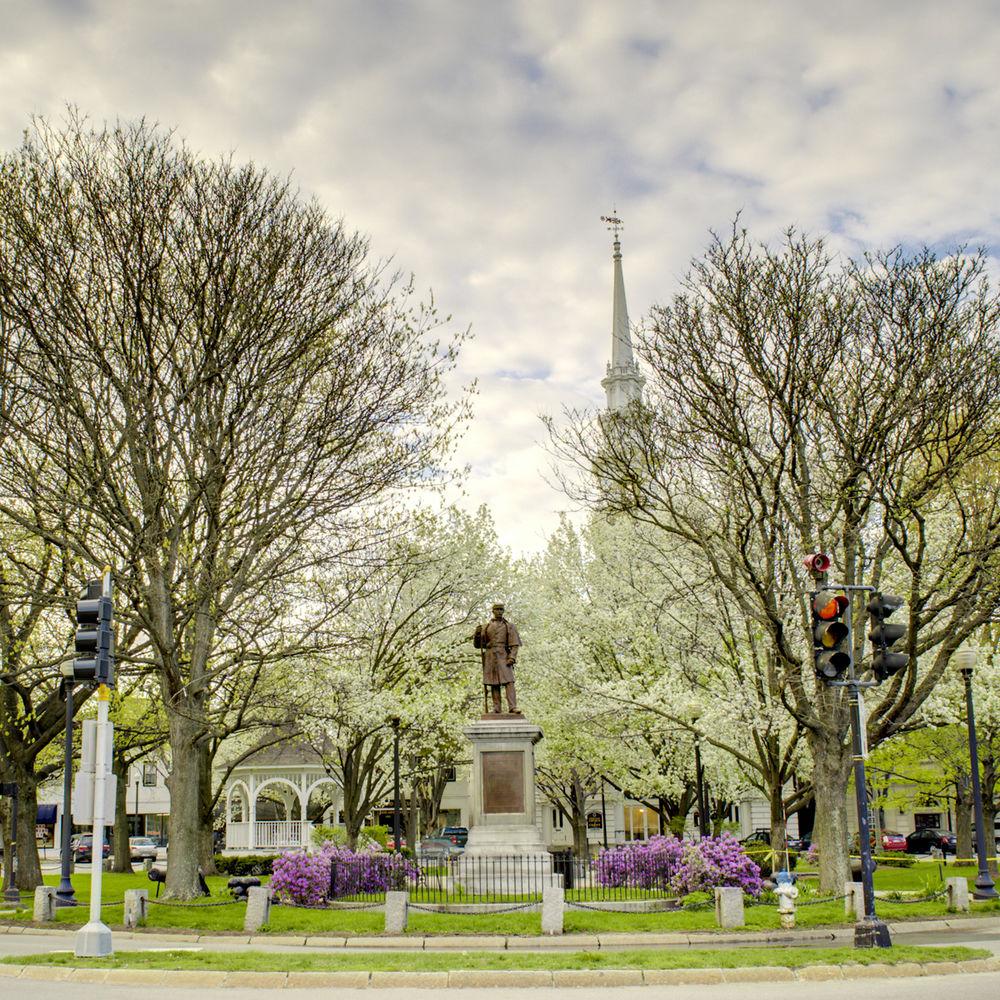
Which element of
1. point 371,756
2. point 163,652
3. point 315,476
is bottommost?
point 371,756

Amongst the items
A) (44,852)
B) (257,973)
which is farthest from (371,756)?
(44,852)

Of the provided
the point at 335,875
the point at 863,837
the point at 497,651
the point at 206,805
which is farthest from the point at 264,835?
the point at 863,837

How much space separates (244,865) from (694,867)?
20.6 metres

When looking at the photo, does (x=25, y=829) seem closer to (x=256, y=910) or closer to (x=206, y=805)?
(x=206, y=805)

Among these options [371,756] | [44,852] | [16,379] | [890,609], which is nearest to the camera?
[890,609]

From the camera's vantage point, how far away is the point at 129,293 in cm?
1980

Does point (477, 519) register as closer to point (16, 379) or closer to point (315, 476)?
point (315, 476)

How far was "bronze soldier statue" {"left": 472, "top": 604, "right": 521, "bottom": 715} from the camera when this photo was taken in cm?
2438

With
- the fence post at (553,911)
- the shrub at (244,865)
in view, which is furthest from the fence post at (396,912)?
the shrub at (244,865)

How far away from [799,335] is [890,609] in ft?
24.9

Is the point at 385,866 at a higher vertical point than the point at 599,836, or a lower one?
higher

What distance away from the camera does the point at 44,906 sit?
65.4 ft

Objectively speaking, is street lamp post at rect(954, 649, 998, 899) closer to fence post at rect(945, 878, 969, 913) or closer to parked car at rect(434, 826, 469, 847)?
fence post at rect(945, 878, 969, 913)

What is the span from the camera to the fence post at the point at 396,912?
16.5 meters
